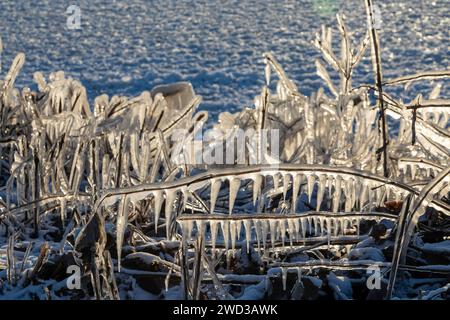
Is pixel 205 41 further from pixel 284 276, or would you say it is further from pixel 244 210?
pixel 284 276

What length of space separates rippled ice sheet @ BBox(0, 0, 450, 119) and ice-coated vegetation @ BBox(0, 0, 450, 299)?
1557 millimetres

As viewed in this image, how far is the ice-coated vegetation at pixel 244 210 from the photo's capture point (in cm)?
179

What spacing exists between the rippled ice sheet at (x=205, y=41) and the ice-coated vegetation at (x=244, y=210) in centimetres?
156

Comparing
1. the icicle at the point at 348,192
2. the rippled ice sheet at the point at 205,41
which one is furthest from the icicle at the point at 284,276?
the rippled ice sheet at the point at 205,41

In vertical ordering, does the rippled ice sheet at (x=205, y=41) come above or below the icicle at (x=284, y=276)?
above

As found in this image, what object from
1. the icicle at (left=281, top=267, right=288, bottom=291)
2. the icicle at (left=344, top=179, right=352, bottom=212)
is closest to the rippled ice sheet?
the icicle at (left=344, top=179, right=352, bottom=212)

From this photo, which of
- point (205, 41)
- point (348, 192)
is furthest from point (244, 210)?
point (205, 41)

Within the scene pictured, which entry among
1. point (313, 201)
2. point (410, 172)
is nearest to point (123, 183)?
point (313, 201)

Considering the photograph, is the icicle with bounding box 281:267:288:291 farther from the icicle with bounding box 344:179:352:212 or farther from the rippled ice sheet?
the rippled ice sheet

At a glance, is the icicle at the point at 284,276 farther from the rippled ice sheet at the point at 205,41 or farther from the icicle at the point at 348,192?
the rippled ice sheet at the point at 205,41

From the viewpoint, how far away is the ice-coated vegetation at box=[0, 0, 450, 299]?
1793 mm
